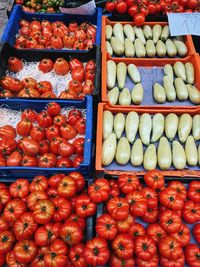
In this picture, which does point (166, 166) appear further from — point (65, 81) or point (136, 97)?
point (65, 81)

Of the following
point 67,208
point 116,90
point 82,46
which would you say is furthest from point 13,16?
point 67,208

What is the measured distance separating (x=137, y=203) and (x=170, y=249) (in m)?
0.44

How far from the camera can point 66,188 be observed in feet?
8.34

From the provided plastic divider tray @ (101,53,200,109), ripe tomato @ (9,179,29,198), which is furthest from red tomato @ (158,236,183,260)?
plastic divider tray @ (101,53,200,109)

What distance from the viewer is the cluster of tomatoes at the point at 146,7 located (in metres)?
4.26

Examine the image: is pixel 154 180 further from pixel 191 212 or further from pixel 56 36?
pixel 56 36

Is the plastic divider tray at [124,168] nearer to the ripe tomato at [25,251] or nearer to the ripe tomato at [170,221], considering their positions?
the ripe tomato at [170,221]

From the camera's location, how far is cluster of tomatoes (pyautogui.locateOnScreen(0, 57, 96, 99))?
3.49 meters

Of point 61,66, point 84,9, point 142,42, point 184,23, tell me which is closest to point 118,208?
point 61,66

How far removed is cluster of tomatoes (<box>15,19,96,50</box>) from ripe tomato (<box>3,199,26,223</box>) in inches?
97.6

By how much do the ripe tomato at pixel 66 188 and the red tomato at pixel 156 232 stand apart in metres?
0.74

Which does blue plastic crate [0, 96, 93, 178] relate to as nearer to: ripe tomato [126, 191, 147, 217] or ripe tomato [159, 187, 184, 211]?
ripe tomato [126, 191, 147, 217]

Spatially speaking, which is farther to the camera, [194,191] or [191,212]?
[194,191]

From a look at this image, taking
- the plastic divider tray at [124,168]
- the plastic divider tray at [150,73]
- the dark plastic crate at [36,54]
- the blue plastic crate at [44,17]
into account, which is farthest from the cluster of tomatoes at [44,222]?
the blue plastic crate at [44,17]
